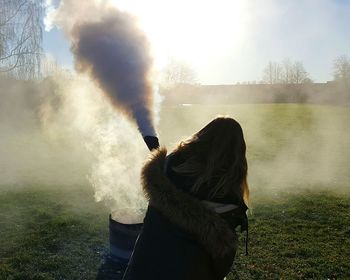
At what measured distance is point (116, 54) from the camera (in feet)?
19.3

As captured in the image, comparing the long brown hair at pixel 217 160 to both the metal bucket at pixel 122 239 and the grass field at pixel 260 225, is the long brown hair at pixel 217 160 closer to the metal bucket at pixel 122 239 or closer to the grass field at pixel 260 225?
the grass field at pixel 260 225

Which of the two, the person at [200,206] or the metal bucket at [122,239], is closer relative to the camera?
the person at [200,206]

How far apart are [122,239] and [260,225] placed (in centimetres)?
313

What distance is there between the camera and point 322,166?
45.0 feet

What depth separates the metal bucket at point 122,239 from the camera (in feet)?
17.8

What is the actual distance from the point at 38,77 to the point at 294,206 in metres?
15.2

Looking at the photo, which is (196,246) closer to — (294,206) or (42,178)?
(294,206)

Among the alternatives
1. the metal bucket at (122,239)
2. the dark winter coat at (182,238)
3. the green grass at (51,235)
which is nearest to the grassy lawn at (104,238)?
the green grass at (51,235)

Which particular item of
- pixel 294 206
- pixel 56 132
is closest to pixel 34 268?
pixel 294 206

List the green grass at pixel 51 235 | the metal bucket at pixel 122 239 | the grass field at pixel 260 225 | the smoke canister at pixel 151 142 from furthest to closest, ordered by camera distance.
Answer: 1. the grass field at pixel 260 225
2. the green grass at pixel 51 235
3. the metal bucket at pixel 122 239
4. the smoke canister at pixel 151 142

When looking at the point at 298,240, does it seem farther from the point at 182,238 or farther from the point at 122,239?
the point at 182,238

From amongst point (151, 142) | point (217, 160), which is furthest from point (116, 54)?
point (217, 160)

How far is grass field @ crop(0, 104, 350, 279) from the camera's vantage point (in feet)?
18.7

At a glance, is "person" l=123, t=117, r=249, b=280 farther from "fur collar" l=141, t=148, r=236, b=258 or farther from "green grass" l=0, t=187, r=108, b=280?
"green grass" l=0, t=187, r=108, b=280
